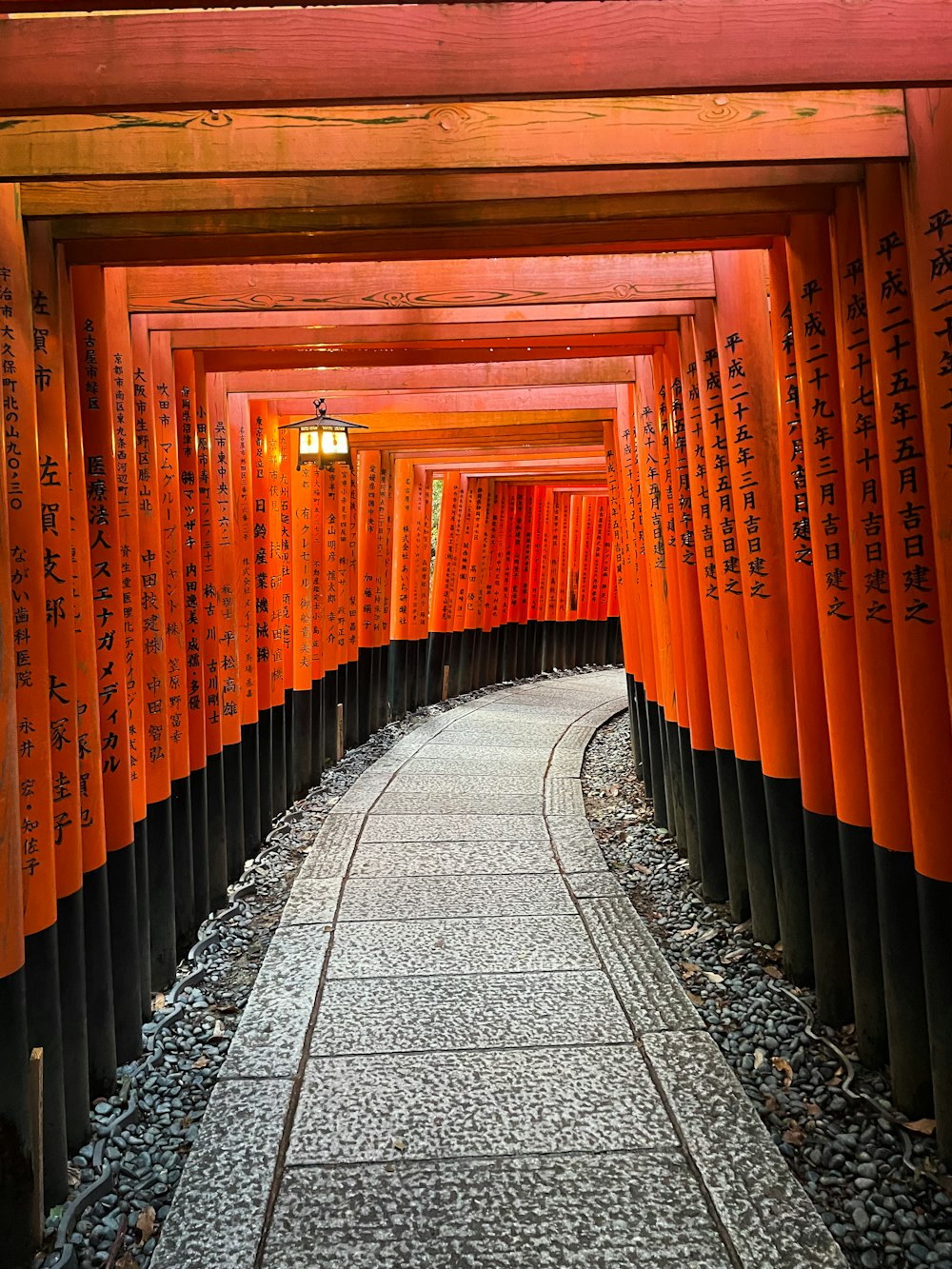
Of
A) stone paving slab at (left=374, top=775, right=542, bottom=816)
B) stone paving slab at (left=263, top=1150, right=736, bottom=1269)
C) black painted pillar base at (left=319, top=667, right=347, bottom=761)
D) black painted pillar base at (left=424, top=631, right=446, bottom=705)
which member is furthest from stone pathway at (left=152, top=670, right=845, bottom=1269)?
black painted pillar base at (left=424, top=631, right=446, bottom=705)

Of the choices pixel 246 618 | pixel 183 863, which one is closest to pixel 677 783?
pixel 246 618

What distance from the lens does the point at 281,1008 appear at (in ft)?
14.7

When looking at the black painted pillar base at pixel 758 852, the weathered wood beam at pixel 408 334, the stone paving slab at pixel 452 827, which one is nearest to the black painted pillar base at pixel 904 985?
the black painted pillar base at pixel 758 852

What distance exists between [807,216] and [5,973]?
3.97 metres

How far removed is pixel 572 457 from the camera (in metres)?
14.7

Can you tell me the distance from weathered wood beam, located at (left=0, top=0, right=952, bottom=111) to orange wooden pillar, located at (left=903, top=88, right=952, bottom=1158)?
0.43 meters

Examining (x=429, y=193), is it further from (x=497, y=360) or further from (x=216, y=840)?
(x=216, y=840)

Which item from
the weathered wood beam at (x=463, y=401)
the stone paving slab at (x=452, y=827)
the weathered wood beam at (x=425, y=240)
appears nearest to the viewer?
the weathered wood beam at (x=425, y=240)

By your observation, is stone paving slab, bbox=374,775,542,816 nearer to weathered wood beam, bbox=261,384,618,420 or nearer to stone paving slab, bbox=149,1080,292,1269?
weathered wood beam, bbox=261,384,618,420

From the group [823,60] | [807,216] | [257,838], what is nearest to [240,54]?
[823,60]

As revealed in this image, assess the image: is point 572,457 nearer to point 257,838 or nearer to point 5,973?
point 257,838

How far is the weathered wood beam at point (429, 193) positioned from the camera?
355cm

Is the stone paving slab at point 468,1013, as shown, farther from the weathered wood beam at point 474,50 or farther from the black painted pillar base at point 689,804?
the weathered wood beam at point 474,50

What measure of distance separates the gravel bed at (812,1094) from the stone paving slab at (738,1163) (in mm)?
118
